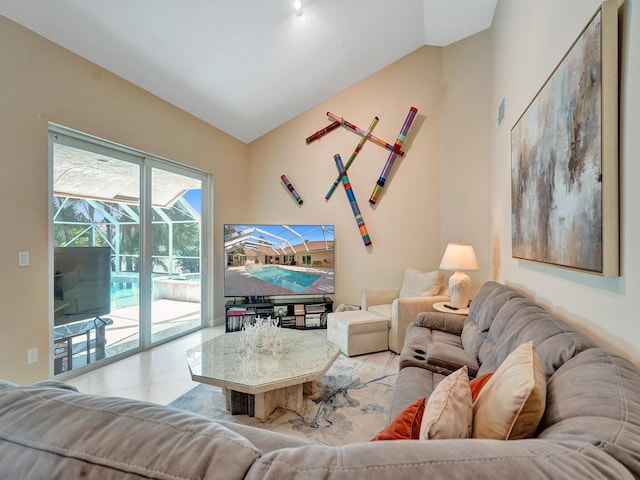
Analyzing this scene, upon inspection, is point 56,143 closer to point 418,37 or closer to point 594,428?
point 594,428

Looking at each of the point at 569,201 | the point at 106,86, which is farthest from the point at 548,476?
the point at 106,86

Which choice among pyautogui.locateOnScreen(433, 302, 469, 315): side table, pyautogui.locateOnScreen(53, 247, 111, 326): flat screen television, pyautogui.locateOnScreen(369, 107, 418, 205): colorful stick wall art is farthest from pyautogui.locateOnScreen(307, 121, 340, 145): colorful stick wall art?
pyautogui.locateOnScreen(53, 247, 111, 326): flat screen television

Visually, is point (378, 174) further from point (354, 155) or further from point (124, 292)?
point (124, 292)

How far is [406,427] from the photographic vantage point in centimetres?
94

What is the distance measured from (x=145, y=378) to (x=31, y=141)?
2.15m

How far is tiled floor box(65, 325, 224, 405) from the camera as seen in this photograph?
2.50m

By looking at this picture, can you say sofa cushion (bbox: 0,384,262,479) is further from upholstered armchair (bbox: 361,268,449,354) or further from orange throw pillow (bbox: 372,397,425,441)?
upholstered armchair (bbox: 361,268,449,354)

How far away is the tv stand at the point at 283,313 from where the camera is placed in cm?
400

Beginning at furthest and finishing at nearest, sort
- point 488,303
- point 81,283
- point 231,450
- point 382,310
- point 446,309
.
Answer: point 382,310
point 446,309
point 81,283
point 488,303
point 231,450

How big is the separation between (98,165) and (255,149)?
2.36 m

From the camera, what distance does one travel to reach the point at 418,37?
152 inches

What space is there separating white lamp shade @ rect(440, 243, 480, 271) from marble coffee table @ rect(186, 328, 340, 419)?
1.48 m

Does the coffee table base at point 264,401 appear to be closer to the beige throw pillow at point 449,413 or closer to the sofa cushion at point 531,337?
the sofa cushion at point 531,337

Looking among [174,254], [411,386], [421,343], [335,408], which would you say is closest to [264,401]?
[335,408]
